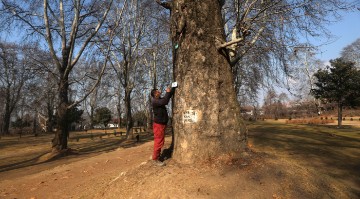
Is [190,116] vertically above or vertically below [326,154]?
above

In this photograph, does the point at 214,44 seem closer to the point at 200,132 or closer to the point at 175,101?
the point at 175,101

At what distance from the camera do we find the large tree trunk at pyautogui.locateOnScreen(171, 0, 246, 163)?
5.28 metres

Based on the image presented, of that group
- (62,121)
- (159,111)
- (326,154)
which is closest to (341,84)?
(326,154)

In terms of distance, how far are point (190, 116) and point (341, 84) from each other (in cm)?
2779

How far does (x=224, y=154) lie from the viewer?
17.2 feet

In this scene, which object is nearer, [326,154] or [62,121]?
[326,154]

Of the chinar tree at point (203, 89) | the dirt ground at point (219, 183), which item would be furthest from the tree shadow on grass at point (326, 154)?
the chinar tree at point (203, 89)

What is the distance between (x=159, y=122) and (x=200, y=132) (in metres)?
1.03

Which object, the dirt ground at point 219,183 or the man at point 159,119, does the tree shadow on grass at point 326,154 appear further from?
the man at point 159,119

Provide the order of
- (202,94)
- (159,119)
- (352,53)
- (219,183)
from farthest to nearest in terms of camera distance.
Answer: (352,53) → (159,119) → (202,94) → (219,183)

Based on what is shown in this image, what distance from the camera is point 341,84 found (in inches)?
1121

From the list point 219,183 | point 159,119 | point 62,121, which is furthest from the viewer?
point 62,121

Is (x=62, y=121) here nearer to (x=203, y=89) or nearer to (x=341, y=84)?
(x=203, y=89)

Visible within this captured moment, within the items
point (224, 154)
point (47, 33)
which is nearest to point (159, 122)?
point (224, 154)
